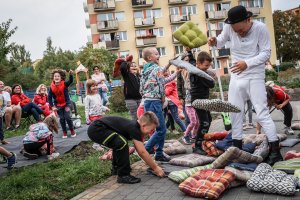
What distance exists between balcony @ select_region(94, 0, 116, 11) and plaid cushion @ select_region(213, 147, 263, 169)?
144ft

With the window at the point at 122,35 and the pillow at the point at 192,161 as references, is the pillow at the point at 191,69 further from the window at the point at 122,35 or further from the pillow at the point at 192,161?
the window at the point at 122,35

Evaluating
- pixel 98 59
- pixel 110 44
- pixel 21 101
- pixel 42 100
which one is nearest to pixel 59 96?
pixel 42 100

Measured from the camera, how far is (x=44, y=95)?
11.7 meters

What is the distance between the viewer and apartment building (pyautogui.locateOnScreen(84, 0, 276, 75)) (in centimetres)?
4678

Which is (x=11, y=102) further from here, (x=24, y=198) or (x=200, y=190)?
(x=200, y=190)

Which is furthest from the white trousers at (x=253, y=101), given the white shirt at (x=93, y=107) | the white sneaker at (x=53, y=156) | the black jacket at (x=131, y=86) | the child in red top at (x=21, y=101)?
the child in red top at (x=21, y=101)

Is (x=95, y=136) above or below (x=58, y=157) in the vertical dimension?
above

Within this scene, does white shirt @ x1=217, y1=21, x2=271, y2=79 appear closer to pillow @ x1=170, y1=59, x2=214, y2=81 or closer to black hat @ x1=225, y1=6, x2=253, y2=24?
black hat @ x1=225, y1=6, x2=253, y2=24

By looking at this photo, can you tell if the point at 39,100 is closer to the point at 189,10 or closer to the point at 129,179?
the point at 129,179

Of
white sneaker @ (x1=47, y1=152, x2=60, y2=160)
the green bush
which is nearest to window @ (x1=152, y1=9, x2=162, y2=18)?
the green bush

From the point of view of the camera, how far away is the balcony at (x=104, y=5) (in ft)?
152

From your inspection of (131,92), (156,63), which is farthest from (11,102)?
(156,63)

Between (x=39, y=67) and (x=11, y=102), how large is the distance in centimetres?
5734

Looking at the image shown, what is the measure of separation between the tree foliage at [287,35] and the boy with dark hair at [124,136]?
6066 cm
